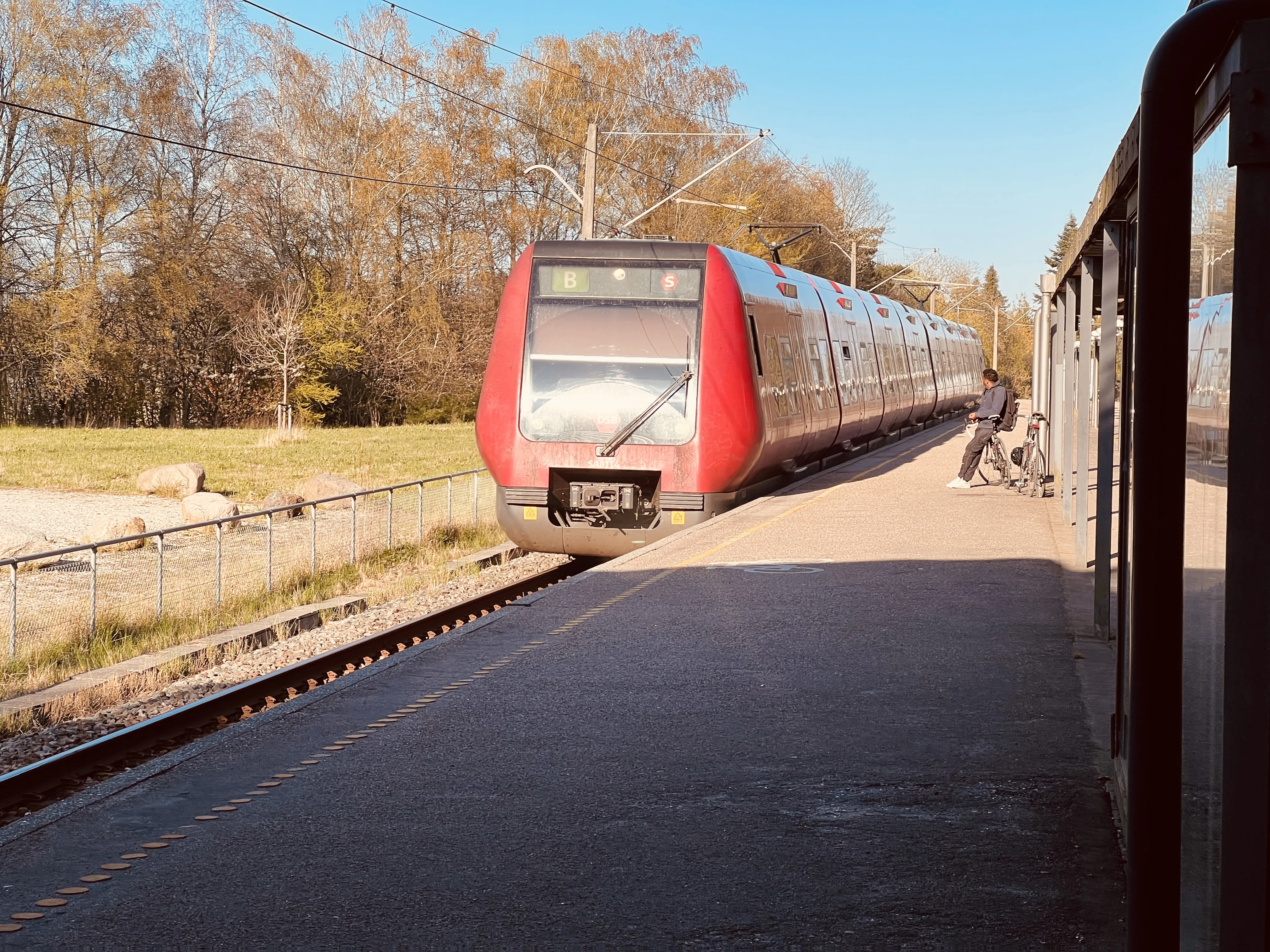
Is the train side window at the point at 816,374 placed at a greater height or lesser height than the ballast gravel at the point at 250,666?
greater

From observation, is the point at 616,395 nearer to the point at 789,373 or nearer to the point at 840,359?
the point at 789,373

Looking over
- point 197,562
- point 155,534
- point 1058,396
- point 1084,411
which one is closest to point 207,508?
point 197,562

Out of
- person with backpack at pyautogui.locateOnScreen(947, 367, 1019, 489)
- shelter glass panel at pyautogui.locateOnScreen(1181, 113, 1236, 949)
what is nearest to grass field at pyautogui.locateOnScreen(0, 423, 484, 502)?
person with backpack at pyautogui.locateOnScreen(947, 367, 1019, 489)

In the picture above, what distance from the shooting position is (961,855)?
4.98 m

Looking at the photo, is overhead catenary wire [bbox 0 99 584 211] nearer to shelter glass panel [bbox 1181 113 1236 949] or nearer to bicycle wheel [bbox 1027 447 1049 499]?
bicycle wheel [bbox 1027 447 1049 499]

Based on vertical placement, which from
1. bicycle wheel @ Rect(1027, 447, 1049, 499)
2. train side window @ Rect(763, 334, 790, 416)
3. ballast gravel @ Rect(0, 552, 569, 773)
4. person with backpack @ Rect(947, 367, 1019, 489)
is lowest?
ballast gravel @ Rect(0, 552, 569, 773)

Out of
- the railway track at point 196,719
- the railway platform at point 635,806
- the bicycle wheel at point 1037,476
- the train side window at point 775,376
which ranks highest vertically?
the train side window at point 775,376

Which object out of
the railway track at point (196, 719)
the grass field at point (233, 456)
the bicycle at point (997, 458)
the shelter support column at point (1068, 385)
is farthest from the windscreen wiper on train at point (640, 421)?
the grass field at point (233, 456)

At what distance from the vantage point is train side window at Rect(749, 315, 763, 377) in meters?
15.4

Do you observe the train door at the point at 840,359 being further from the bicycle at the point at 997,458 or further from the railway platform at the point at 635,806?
the railway platform at the point at 635,806

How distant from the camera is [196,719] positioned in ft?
28.1

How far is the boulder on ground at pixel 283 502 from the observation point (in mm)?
20547

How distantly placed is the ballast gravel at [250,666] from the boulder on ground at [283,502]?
497 centimetres

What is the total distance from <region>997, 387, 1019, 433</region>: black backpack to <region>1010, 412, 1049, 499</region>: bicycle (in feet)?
1.13
